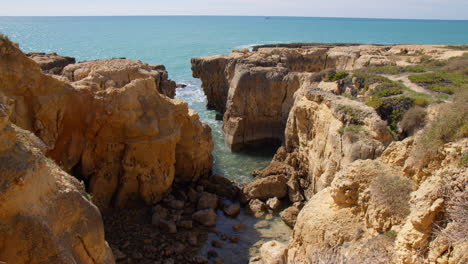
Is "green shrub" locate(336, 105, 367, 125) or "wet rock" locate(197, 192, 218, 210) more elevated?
"green shrub" locate(336, 105, 367, 125)

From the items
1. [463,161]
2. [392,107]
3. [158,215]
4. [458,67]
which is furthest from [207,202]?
[458,67]

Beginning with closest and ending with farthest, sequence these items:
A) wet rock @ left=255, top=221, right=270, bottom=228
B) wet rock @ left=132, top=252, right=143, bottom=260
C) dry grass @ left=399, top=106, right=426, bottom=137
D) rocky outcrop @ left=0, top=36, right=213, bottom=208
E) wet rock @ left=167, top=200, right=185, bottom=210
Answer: wet rock @ left=132, top=252, right=143, bottom=260 < rocky outcrop @ left=0, top=36, right=213, bottom=208 < dry grass @ left=399, top=106, right=426, bottom=137 < wet rock @ left=255, top=221, right=270, bottom=228 < wet rock @ left=167, top=200, right=185, bottom=210

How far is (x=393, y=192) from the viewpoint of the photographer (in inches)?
357

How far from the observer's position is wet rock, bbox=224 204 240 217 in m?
17.1

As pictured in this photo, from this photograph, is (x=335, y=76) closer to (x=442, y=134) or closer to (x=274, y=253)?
(x=442, y=134)

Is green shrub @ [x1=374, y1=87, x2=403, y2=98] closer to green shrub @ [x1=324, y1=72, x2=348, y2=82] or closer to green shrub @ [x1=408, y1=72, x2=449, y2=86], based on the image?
green shrub @ [x1=408, y1=72, x2=449, y2=86]

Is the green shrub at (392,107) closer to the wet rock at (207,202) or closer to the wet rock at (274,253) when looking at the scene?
the wet rock at (274,253)

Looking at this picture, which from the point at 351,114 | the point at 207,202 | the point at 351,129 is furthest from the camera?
the point at 207,202

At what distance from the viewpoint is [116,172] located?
52.7 feet

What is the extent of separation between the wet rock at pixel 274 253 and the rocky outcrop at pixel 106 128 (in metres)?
6.21

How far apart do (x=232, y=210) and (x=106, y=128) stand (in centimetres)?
666

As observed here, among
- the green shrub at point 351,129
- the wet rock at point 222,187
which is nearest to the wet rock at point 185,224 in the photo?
the wet rock at point 222,187

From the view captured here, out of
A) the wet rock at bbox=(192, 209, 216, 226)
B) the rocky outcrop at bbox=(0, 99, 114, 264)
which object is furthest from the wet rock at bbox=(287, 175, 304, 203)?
the rocky outcrop at bbox=(0, 99, 114, 264)

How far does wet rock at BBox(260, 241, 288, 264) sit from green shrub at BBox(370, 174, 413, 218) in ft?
13.0
